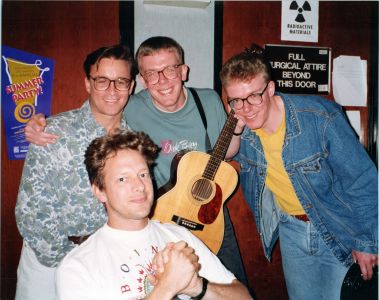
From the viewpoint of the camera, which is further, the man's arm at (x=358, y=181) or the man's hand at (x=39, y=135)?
the man's arm at (x=358, y=181)

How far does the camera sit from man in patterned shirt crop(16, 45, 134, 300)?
1736mm

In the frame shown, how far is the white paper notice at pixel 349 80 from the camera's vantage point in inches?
119

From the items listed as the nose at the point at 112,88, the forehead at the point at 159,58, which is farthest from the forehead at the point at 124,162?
the forehead at the point at 159,58

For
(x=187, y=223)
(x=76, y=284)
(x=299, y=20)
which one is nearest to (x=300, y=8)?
(x=299, y=20)

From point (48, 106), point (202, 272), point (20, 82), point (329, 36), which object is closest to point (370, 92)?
point (329, 36)

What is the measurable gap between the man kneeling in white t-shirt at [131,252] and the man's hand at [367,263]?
89 centimetres

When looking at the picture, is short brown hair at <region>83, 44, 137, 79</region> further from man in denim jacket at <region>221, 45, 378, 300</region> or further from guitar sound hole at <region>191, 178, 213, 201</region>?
guitar sound hole at <region>191, 178, 213, 201</region>

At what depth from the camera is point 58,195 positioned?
179cm

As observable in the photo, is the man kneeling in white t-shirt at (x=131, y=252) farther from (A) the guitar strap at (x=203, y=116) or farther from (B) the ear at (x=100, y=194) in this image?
(A) the guitar strap at (x=203, y=116)

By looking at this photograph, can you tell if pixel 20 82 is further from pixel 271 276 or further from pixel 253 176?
pixel 271 276

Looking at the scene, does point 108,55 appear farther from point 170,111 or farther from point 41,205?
point 41,205

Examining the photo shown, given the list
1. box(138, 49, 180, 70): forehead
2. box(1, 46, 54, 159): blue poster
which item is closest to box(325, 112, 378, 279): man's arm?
box(138, 49, 180, 70): forehead

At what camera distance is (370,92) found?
308 centimetres

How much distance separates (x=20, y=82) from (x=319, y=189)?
2.31m
